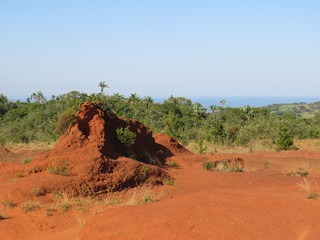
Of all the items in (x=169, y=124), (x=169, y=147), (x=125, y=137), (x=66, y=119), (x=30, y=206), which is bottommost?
(x=30, y=206)

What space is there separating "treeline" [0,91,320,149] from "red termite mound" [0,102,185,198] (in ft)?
5.69

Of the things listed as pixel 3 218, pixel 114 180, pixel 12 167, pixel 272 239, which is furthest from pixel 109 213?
pixel 12 167

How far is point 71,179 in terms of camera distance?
10375 millimetres

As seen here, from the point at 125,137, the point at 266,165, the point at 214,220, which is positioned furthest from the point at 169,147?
the point at 214,220

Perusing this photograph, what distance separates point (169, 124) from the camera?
31266 millimetres

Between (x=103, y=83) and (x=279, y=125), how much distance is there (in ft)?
57.1

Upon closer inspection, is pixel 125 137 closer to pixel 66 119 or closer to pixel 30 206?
pixel 66 119

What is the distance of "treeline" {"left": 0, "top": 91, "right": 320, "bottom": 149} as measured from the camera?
76.0 feet

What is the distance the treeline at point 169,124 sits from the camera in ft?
76.0

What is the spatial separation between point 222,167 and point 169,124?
1654cm

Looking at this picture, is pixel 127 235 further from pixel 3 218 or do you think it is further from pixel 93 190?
pixel 93 190

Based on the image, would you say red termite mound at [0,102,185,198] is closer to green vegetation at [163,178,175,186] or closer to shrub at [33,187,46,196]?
shrub at [33,187,46,196]

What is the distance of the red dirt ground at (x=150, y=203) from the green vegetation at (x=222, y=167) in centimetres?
58

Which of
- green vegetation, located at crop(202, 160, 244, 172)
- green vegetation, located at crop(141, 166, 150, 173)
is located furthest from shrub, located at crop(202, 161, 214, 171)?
green vegetation, located at crop(141, 166, 150, 173)
